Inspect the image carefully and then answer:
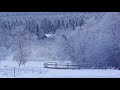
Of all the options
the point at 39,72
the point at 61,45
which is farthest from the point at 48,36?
the point at 39,72

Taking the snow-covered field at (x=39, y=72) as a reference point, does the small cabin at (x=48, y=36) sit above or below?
above

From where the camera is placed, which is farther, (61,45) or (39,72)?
(61,45)

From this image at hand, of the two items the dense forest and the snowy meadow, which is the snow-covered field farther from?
the dense forest

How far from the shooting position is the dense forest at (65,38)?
9.09 m

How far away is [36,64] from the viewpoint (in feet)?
29.7

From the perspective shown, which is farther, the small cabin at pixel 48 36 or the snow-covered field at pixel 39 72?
the small cabin at pixel 48 36

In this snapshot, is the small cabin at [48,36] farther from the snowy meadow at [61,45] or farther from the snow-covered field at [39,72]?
the snow-covered field at [39,72]

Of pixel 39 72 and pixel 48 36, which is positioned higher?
pixel 48 36

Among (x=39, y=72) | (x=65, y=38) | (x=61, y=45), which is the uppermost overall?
(x=65, y=38)

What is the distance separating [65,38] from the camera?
9.18 metres

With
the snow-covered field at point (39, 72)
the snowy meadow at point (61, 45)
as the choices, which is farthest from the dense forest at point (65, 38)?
the snow-covered field at point (39, 72)

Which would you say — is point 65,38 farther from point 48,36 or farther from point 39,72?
point 39,72
